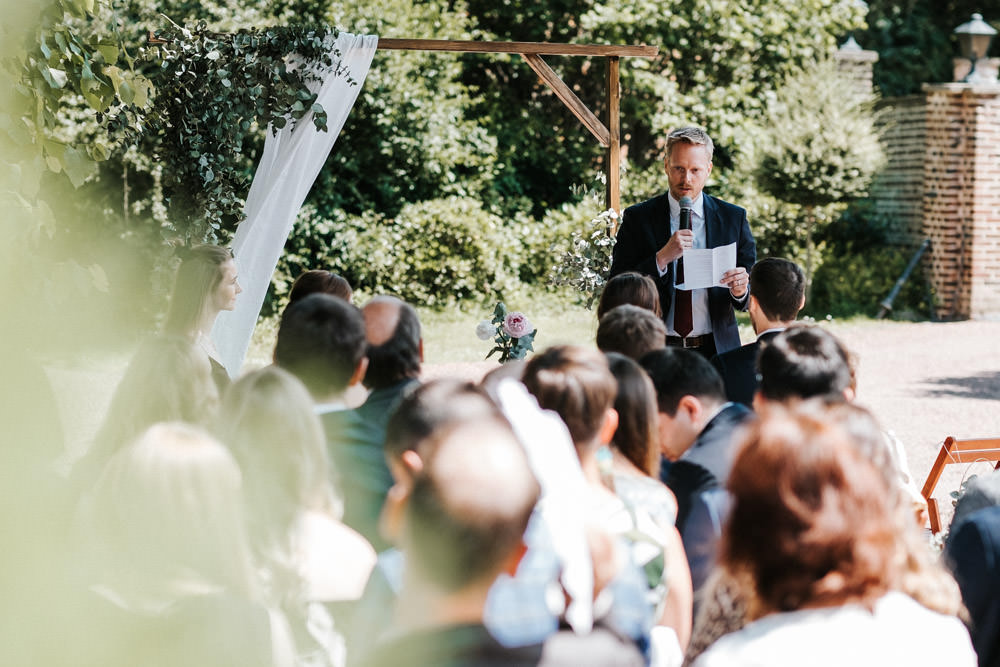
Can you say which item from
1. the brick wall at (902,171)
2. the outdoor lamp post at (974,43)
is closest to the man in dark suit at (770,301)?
the brick wall at (902,171)

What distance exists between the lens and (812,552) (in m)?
1.50

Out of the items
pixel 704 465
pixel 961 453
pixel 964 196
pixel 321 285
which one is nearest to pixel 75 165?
pixel 321 285

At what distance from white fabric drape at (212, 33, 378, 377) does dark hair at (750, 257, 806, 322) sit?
117 inches

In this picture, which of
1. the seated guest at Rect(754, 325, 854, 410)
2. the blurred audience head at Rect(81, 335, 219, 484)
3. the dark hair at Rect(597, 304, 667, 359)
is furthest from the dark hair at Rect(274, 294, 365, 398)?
the seated guest at Rect(754, 325, 854, 410)

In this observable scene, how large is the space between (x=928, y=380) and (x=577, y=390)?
796cm

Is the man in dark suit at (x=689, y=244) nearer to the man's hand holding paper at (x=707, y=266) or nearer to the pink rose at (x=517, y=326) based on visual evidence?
the man's hand holding paper at (x=707, y=266)

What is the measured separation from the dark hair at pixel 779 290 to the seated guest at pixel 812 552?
219 cm

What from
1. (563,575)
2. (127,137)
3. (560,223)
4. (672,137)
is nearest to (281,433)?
(563,575)

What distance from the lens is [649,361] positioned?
2.80 meters

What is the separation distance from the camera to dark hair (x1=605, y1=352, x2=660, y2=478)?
238cm

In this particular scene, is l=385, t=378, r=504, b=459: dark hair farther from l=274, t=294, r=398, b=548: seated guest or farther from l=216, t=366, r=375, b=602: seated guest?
l=274, t=294, r=398, b=548: seated guest

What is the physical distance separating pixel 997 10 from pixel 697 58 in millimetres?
7876

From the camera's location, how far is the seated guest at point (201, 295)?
353 centimetres

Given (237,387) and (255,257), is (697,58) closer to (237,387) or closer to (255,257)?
(255,257)
